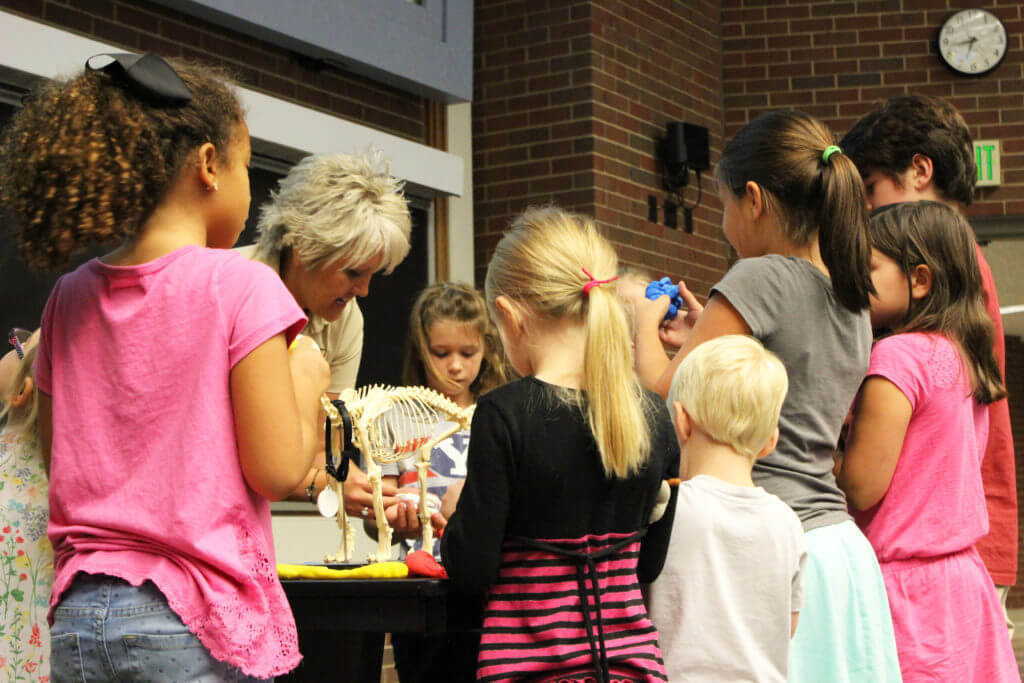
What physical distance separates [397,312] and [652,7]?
8.39ft

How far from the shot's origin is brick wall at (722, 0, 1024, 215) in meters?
7.76

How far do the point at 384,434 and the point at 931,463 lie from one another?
1.15 metres

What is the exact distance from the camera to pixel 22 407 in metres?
2.70

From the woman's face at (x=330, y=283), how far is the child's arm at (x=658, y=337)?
0.67 m

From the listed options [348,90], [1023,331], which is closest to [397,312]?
[348,90]

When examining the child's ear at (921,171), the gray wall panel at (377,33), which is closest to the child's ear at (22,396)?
the child's ear at (921,171)

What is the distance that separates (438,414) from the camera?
2.95m

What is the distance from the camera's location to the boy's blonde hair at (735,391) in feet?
7.23

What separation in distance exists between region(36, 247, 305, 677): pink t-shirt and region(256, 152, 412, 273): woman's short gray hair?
3.83 ft

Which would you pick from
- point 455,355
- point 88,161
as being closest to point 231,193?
point 88,161

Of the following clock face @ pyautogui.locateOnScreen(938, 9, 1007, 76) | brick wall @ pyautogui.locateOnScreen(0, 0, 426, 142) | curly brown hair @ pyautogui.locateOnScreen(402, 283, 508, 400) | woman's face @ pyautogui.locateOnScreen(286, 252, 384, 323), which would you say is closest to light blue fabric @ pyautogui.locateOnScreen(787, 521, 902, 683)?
woman's face @ pyautogui.locateOnScreen(286, 252, 384, 323)

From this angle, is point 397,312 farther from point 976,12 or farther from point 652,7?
point 976,12

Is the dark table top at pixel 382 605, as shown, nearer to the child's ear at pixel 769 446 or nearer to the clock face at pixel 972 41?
the child's ear at pixel 769 446

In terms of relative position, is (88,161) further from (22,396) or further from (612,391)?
(22,396)
